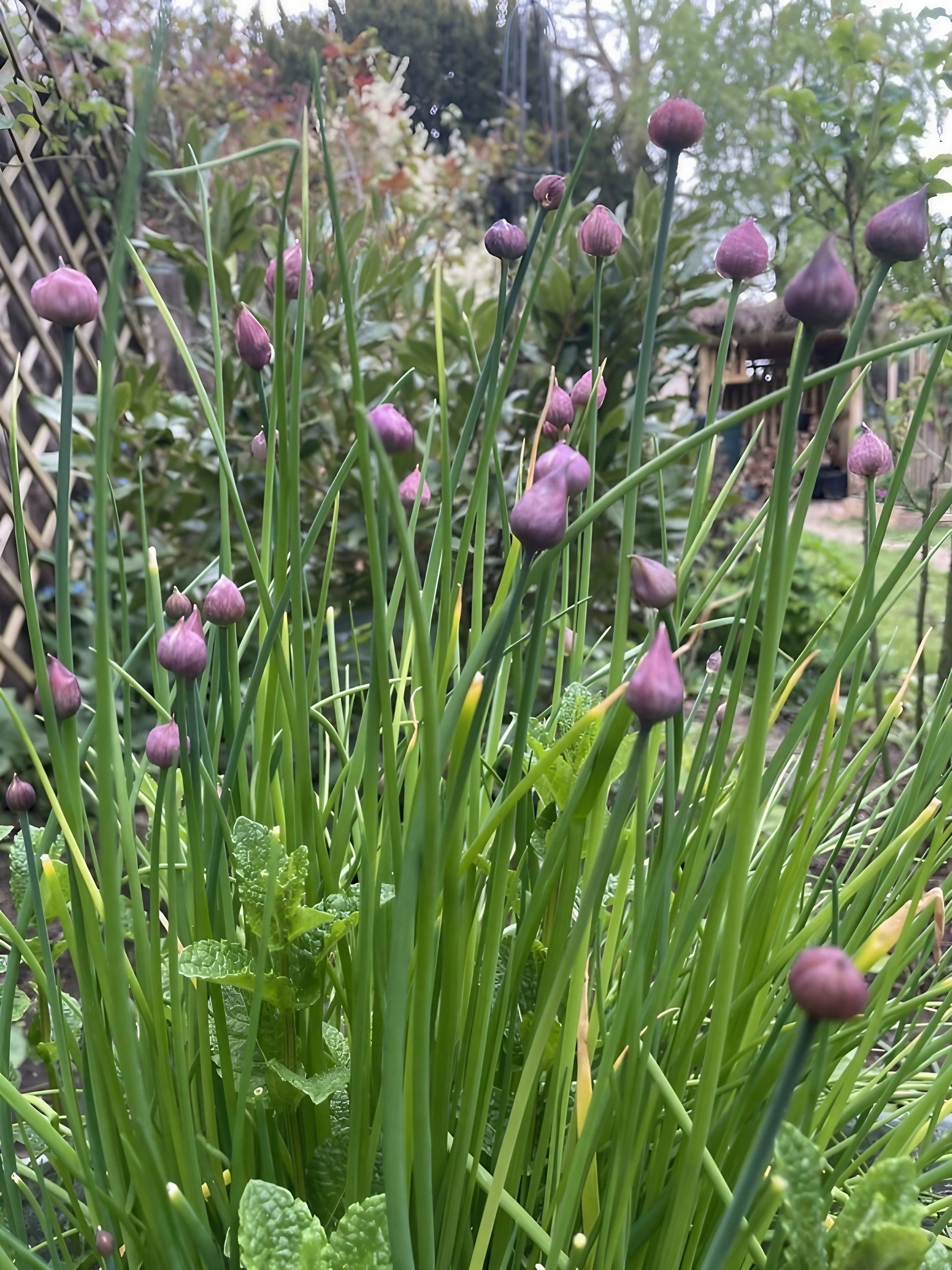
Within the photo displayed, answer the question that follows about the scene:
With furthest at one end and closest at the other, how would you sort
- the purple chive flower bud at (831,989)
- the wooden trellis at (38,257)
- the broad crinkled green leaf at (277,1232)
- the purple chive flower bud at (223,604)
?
the wooden trellis at (38,257) → the purple chive flower bud at (223,604) → the broad crinkled green leaf at (277,1232) → the purple chive flower bud at (831,989)

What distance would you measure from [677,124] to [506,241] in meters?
0.09

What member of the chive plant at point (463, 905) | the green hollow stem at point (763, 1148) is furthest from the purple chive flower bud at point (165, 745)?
the green hollow stem at point (763, 1148)

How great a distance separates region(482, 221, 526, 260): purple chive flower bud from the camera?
0.41 m

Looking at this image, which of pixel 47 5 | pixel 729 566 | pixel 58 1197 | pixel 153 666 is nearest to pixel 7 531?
pixel 47 5

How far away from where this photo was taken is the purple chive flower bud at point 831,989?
189 millimetres

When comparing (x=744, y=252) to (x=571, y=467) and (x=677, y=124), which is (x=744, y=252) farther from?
(x=571, y=467)

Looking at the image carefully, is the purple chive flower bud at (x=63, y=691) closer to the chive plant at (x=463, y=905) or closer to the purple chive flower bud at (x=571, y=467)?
the chive plant at (x=463, y=905)

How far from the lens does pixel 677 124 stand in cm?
36

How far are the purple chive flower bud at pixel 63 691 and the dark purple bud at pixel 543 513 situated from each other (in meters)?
0.19

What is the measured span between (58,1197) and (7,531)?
4.69 ft

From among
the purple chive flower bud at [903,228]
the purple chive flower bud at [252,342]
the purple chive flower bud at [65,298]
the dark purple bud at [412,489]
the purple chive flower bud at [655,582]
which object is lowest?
the dark purple bud at [412,489]

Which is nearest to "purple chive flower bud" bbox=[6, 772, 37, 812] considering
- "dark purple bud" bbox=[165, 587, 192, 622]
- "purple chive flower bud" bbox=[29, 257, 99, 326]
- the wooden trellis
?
"dark purple bud" bbox=[165, 587, 192, 622]

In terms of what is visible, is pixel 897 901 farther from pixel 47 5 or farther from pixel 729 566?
pixel 47 5

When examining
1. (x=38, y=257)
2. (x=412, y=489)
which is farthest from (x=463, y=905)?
(x=38, y=257)
